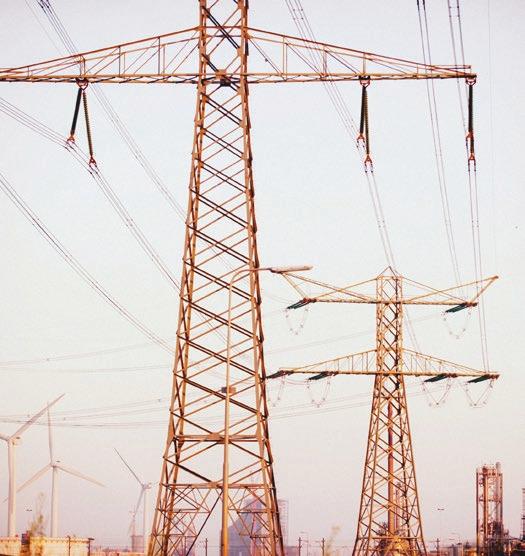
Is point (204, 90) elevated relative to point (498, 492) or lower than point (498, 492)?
elevated

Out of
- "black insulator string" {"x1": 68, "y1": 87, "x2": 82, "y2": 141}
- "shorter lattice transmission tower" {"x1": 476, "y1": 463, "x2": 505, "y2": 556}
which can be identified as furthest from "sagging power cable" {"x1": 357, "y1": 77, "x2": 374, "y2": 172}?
"shorter lattice transmission tower" {"x1": 476, "y1": 463, "x2": 505, "y2": 556}

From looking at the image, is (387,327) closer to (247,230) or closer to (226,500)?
(247,230)

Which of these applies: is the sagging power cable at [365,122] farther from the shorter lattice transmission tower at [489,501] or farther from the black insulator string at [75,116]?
the shorter lattice transmission tower at [489,501]

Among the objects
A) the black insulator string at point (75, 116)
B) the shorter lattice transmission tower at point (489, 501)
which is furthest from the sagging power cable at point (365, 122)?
the shorter lattice transmission tower at point (489, 501)

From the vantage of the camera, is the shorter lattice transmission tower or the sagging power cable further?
the shorter lattice transmission tower

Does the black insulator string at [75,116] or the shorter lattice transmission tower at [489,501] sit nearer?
the black insulator string at [75,116]

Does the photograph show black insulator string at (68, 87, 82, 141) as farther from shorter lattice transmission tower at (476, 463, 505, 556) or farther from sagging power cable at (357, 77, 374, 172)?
shorter lattice transmission tower at (476, 463, 505, 556)

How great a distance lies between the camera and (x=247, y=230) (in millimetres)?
49562

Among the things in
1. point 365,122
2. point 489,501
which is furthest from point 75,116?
point 489,501

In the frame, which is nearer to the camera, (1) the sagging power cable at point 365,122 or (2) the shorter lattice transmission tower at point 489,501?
(1) the sagging power cable at point 365,122

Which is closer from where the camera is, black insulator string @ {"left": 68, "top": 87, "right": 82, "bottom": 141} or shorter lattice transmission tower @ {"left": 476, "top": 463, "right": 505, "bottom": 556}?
black insulator string @ {"left": 68, "top": 87, "right": 82, "bottom": 141}

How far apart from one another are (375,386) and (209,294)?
4087 cm

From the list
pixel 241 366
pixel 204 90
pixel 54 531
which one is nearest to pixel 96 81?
pixel 204 90

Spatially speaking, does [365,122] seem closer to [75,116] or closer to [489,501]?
[75,116]
